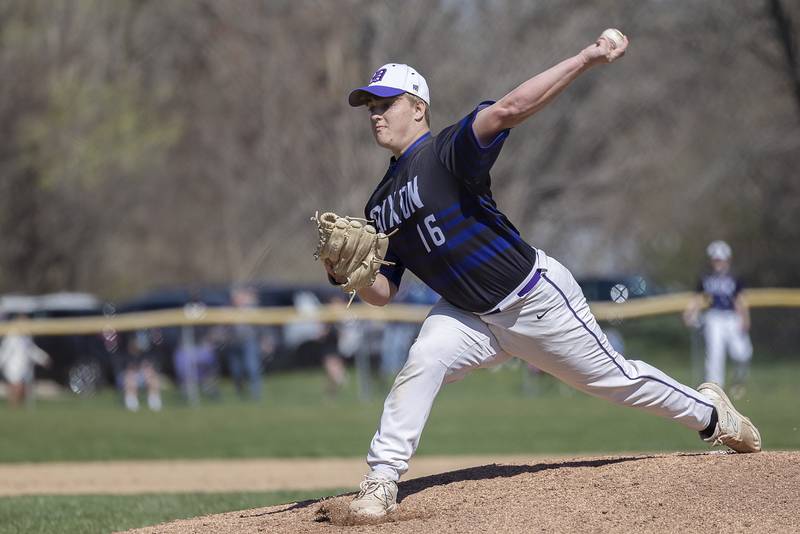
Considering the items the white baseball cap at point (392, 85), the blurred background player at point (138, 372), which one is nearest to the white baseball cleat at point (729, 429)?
the white baseball cap at point (392, 85)

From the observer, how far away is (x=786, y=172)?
77.2 ft

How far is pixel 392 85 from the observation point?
5.50 metres

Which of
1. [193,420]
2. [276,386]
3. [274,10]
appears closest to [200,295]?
[276,386]

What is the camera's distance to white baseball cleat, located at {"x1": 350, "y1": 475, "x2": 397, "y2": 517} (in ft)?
17.3

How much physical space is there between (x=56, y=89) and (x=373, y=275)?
22.9 m

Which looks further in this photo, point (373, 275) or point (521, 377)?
point (521, 377)

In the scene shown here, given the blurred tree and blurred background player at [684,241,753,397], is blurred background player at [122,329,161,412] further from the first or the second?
the blurred tree

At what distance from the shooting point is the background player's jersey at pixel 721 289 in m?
14.6

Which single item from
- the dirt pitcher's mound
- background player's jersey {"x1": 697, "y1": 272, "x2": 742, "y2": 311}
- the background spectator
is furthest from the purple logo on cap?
the background spectator

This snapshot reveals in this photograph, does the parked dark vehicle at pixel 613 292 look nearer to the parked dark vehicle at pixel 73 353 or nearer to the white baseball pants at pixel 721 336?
the white baseball pants at pixel 721 336

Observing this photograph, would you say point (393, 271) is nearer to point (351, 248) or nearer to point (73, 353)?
point (351, 248)

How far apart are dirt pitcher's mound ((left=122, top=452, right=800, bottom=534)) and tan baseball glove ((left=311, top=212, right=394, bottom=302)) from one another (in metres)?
1.07

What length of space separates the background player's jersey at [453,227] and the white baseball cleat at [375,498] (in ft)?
2.95

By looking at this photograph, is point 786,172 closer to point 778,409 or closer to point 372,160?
point 372,160
